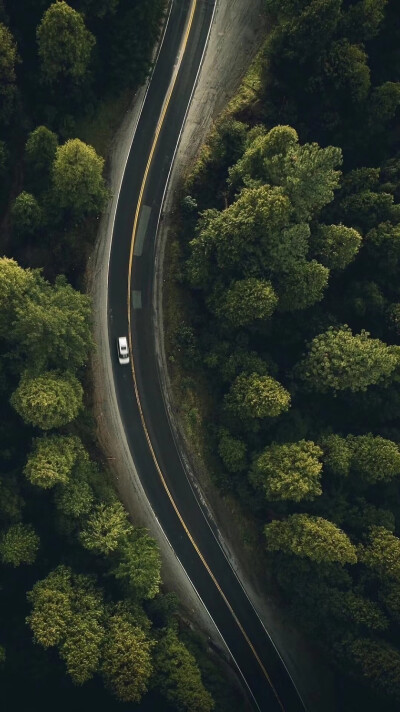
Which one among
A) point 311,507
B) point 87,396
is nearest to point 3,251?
point 87,396

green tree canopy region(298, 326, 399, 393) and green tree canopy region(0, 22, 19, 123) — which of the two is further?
green tree canopy region(298, 326, 399, 393)

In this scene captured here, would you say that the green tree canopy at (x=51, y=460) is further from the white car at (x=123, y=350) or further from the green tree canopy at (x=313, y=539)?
the green tree canopy at (x=313, y=539)

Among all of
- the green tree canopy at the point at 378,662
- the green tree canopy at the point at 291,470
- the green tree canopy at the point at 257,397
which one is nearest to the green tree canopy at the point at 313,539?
the green tree canopy at the point at 291,470

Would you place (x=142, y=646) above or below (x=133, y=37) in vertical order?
below

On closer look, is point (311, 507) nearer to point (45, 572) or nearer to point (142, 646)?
point (142, 646)

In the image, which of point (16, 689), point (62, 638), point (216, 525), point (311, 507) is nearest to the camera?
point (62, 638)

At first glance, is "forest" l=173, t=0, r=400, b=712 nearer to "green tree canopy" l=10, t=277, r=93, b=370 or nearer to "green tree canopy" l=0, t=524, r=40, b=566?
A: "green tree canopy" l=10, t=277, r=93, b=370

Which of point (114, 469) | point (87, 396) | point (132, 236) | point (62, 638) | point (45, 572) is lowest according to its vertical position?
point (62, 638)

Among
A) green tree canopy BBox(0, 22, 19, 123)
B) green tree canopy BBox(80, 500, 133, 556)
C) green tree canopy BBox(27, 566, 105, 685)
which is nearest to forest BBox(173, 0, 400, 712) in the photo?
green tree canopy BBox(80, 500, 133, 556)
